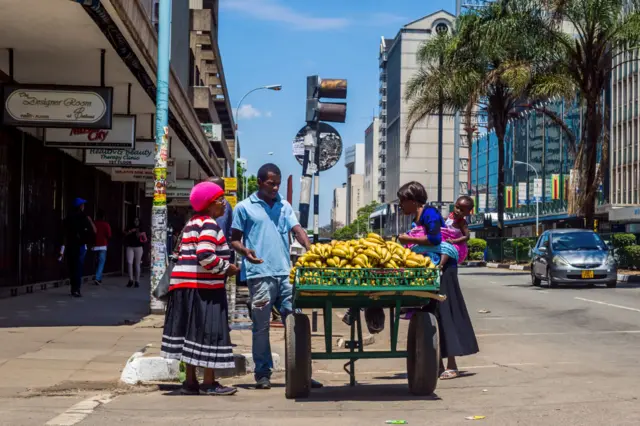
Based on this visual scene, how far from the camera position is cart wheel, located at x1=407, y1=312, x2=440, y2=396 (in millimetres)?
7883

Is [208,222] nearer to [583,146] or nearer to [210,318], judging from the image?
[210,318]

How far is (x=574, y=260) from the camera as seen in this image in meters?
26.5

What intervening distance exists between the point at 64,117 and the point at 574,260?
15.2m

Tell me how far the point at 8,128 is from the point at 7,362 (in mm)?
9101

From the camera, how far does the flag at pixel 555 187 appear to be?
3558 inches

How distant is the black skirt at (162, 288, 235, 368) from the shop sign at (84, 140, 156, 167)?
1436cm

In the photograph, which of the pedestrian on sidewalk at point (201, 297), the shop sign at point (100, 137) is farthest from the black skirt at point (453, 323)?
the shop sign at point (100, 137)

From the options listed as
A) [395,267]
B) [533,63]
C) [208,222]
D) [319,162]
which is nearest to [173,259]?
[208,222]

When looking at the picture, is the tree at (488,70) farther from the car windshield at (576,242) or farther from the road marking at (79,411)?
the road marking at (79,411)

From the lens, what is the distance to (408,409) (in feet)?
24.2

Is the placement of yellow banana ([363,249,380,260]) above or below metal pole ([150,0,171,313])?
below

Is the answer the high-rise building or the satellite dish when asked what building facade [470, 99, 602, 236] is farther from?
the satellite dish

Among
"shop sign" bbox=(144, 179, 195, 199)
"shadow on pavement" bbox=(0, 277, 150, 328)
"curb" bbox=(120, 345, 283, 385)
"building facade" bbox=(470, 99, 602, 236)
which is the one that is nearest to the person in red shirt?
"shadow on pavement" bbox=(0, 277, 150, 328)

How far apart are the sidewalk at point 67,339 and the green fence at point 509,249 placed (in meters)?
33.6
